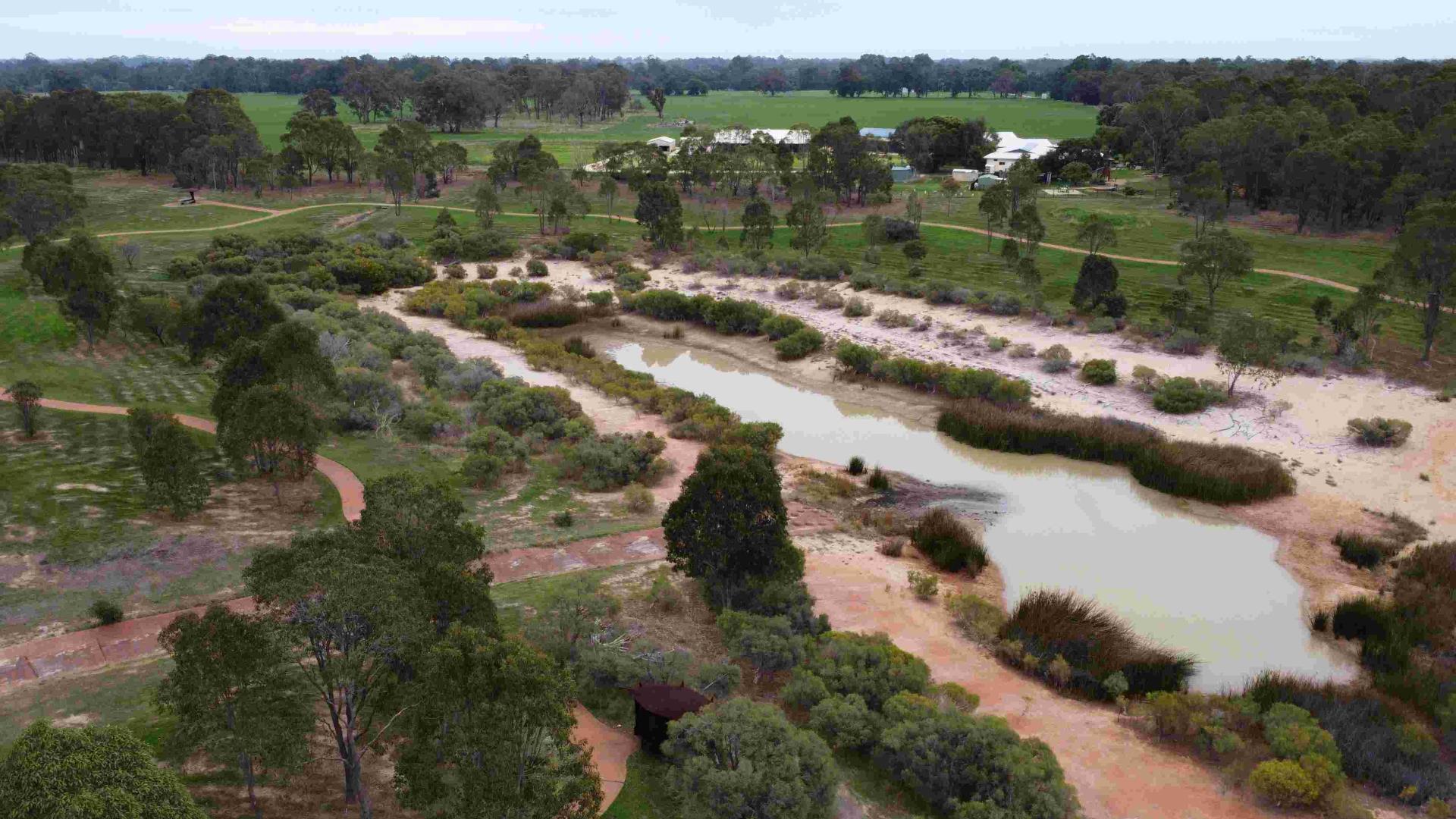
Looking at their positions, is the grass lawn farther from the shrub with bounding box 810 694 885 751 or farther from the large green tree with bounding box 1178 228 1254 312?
the large green tree with bounding box 1178 228 1254 312

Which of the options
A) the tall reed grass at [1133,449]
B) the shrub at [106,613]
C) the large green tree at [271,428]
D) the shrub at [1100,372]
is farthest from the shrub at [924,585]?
the shrub at [1100,372]

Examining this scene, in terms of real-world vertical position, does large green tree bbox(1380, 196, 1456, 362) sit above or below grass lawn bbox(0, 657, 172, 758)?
above

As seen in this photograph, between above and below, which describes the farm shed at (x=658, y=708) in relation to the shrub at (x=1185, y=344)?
below

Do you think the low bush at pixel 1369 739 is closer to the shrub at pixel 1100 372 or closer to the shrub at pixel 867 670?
the shrub at pixel 867 670

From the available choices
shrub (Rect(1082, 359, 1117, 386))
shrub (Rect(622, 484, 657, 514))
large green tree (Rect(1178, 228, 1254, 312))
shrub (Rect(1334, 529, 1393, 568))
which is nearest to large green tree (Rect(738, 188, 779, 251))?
large green tree (Rect(1178, 228, 1254, 312))

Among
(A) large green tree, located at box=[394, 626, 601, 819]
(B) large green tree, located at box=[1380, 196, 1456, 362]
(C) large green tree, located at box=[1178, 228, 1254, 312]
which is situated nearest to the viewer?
(A) large green tree, located at box=[394, 626, 601, 819]

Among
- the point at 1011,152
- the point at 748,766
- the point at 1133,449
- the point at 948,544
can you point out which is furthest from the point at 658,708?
the point at 1011,152

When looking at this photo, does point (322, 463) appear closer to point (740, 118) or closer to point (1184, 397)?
point (1184, 397)
